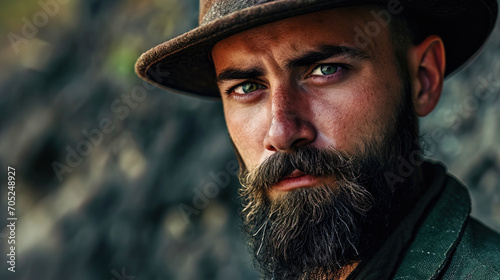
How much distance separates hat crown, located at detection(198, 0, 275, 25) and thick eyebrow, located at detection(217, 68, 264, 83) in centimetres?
21

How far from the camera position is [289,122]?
5.13 feet

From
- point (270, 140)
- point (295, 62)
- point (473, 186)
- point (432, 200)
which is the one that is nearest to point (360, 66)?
point (295, 62)

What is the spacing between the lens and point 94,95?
10.4ft

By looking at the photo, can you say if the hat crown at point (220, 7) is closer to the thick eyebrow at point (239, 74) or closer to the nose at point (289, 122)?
the thick eyebrow at point (239, 74)

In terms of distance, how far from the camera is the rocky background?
10.3 ft

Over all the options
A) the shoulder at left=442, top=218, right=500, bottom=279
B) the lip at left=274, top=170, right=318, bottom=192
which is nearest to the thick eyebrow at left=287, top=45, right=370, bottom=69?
the lip at left=274, top=170, right=318, bottom=192

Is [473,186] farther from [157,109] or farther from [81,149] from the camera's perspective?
[81,149]

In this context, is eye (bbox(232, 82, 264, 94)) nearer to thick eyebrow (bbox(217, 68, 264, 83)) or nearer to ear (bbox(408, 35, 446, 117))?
thick eyebrow (bbox(217, 68, 264, 83))

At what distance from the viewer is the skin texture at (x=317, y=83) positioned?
1.61 meters

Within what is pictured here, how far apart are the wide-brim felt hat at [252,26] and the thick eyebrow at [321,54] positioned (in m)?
0.15

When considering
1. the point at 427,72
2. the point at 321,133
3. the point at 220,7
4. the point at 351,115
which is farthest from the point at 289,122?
the point at 427,72

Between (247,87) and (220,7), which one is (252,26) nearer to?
(220,7)

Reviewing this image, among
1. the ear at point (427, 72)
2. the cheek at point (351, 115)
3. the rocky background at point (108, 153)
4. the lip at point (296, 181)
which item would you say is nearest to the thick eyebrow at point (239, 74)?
the cheek at point (351, 115)

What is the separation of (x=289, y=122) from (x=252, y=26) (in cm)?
34
